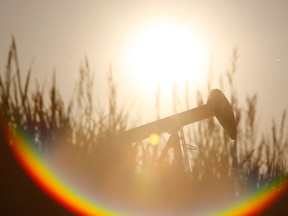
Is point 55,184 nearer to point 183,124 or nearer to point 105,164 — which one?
point 105,164

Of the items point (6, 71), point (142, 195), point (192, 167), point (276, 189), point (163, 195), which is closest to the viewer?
point (6, 71)

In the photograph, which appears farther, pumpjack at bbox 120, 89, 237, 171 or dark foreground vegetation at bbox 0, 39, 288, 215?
pumpjack at bbox 120, 89, 237, 171

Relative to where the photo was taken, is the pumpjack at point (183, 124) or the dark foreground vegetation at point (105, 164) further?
the pumpjack at point (183, 124)

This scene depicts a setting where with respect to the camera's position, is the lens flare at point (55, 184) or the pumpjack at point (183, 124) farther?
the pumpjack at point (183, 124)

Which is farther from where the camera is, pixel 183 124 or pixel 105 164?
pixel 183 124

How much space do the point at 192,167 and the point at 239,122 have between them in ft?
1.75

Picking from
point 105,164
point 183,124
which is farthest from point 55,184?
point 183,124

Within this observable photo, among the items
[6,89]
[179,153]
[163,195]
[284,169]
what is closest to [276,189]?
[284,169]

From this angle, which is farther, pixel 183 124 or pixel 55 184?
pixel 183 124

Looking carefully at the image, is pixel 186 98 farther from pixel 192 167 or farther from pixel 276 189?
pixel 276 189

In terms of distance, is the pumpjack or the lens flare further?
the pumpjack

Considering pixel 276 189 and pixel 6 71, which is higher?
pixel 6 71

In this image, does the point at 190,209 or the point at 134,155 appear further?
the point at 190,209

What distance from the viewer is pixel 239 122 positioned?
11.0 feet
